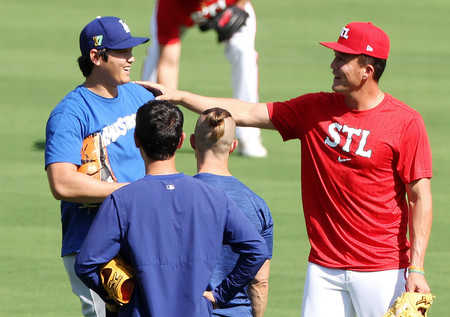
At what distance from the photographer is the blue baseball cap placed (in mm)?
5305

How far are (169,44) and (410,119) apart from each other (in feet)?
17.1

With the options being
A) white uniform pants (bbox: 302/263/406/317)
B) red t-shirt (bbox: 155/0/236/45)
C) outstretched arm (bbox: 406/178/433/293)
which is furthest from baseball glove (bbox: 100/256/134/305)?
red t-shirt (bbox: 155/0/236/45)

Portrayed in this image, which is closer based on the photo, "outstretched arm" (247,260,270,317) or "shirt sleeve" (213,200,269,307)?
"shirt sleeve" (213,200,269,307)

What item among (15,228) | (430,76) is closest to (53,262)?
(15,228)

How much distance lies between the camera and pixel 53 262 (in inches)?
311

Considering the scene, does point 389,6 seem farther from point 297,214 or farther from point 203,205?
point 203,205

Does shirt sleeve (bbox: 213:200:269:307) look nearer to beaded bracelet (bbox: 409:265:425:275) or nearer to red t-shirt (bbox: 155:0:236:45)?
beaded bracelet (bbox: 409:265:425:275)

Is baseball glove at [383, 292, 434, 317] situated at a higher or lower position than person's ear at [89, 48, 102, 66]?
lower

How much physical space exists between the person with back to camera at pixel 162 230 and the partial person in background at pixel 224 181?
1.44 feet

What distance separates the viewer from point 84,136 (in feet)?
16.9

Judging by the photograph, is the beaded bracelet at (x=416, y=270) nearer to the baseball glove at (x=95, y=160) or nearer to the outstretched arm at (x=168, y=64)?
the baseball glove at (x=95, y=160)

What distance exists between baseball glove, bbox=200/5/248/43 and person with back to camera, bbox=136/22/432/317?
4.66 metres

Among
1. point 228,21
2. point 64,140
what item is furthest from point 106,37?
point 228,21

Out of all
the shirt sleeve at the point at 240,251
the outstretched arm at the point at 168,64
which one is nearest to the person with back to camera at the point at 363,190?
the shirt sleeve at the point at 240,251
